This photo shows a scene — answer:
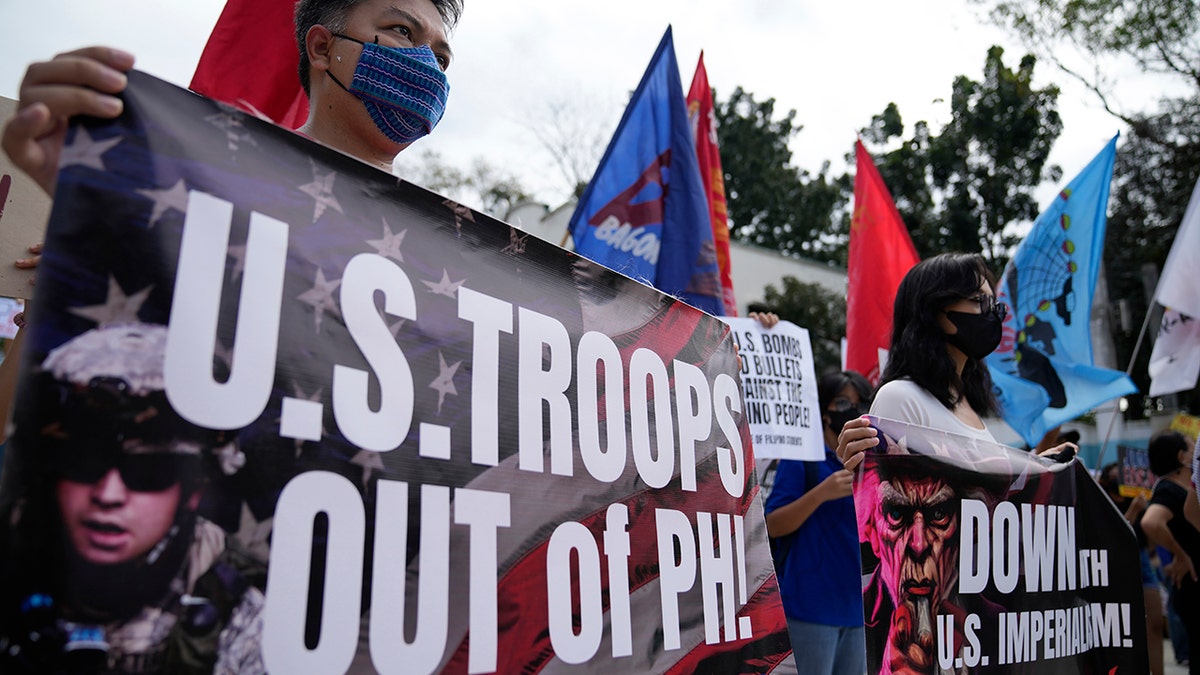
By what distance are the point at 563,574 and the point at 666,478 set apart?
13.3 inches

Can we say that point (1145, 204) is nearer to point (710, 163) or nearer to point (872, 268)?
point (872, 268)

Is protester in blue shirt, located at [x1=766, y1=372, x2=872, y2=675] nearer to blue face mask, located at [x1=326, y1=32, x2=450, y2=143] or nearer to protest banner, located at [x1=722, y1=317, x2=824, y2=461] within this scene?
protest banner, located at [x1=722, y1=317, x2=824, y2=461]

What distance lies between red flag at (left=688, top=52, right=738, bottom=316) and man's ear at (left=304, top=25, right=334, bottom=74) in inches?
114

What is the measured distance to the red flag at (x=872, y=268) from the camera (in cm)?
496

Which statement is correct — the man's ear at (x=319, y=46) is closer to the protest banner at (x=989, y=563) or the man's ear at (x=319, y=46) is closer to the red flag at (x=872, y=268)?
the protest banner at (x=989, y=563)

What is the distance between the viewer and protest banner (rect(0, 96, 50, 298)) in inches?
68.4

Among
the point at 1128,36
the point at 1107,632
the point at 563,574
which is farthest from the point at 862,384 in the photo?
the point at 1128,36

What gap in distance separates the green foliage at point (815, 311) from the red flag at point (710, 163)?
1693cm

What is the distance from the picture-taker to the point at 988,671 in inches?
84.2

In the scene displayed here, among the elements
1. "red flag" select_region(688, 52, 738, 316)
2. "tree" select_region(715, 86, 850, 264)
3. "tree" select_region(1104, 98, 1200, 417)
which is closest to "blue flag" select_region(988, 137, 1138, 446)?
"red flag" select_region(688, 52, 738, 316)

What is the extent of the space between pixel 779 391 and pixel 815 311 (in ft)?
62.4

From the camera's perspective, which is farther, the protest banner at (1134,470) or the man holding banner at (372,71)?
the protest banner at (1134,470)

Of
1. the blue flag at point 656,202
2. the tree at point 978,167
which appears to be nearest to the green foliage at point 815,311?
the tree at point 978,167

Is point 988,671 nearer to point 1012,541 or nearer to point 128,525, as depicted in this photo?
point 1012,541
